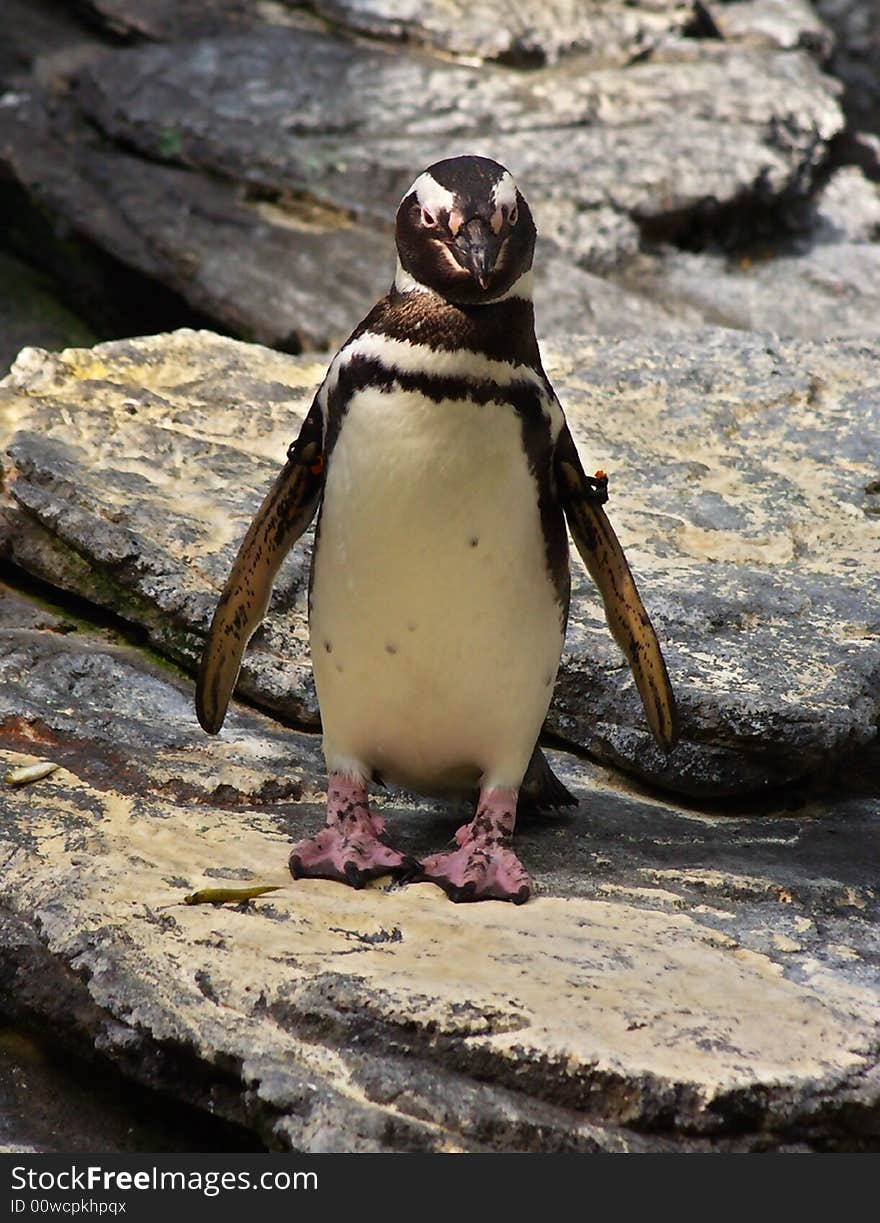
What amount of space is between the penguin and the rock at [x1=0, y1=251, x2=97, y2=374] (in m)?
4.12

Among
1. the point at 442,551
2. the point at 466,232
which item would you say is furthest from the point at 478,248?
the point at 442,551

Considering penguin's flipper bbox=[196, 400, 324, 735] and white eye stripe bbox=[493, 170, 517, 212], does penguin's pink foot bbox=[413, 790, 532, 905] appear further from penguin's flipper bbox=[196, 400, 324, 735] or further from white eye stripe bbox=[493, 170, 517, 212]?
white eye stripe bbox=[493, 170, 517, 212]

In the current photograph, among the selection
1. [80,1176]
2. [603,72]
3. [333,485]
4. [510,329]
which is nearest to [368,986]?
[80,1176]

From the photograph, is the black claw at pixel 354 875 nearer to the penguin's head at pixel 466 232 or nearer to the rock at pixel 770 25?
the penguin's head at pixel 466 232

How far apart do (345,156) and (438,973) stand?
5.27 metres

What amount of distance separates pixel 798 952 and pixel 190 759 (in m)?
1.28

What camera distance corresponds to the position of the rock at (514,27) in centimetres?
746

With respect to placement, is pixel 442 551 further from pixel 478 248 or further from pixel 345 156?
pixel 345 156

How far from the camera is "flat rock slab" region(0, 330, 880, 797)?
3.38 meters

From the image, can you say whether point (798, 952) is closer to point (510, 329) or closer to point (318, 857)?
point (318, 857)

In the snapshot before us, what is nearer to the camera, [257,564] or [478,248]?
[478,248]

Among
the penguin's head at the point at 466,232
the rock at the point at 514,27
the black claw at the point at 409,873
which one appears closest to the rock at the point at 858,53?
the rock at the point at 514,27

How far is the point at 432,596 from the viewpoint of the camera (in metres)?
2.71

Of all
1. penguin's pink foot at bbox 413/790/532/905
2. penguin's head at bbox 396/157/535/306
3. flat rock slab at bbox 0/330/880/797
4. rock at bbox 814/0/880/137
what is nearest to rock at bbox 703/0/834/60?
rock at bbox 814/0/880/137
